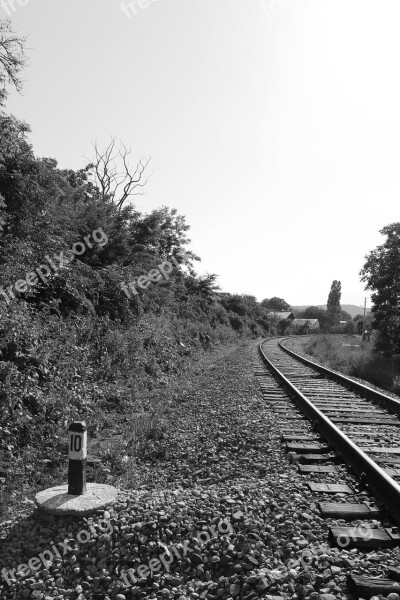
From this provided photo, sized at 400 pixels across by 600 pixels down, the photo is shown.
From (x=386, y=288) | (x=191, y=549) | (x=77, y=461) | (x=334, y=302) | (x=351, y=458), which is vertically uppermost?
(x=334, y=302)

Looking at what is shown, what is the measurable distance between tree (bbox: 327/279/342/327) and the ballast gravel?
11355 cm

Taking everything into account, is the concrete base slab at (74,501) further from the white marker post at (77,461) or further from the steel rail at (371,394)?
the steel rail at (371,394)

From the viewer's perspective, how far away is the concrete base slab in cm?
378

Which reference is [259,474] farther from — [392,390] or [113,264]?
[392,390]

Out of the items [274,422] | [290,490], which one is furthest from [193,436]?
[290,490]

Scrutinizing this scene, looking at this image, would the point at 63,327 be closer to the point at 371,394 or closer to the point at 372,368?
the point at 371,394

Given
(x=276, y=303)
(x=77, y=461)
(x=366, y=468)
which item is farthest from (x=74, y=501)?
(x=276, y=303)

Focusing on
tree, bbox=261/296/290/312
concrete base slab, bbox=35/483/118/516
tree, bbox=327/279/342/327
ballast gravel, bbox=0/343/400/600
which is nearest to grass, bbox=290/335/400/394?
ballast gravel, bbox=0/343/400/600

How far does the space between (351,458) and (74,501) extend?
2.95 metres

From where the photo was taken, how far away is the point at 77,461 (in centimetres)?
419

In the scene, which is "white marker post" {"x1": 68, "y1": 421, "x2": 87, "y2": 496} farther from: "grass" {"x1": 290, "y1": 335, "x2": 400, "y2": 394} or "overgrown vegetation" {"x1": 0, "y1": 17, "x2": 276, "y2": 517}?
"grass" {"x1": 290, "y1": 335, "x2": 400, "y2": 394}

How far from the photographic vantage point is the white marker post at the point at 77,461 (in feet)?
13.5

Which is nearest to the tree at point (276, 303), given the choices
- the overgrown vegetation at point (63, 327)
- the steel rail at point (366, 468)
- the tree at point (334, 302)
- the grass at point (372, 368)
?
A: the tree at point (334, 302)

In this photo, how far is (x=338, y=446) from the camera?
580cm
